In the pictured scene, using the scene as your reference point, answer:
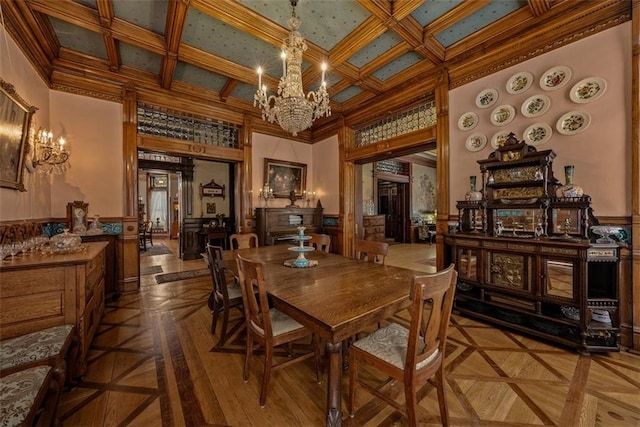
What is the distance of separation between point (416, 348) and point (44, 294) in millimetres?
2442

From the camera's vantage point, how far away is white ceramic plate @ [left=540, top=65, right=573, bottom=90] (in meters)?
2.67

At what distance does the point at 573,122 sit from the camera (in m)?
2.63

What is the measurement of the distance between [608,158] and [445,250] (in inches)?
74.8

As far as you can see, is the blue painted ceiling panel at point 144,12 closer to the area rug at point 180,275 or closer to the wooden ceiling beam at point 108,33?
the wooden ceiling beam at point 108,33

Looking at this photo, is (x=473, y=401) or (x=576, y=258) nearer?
(x=473, y=401)

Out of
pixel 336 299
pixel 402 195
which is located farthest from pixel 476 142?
pixel 402 195

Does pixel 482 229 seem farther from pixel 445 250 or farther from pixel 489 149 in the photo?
pixel 489 149

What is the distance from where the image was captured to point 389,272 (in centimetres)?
213

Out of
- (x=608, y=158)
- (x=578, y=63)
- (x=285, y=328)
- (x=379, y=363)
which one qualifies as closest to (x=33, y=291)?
(x=285, y=328)

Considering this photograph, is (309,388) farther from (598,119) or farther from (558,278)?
(598,119)

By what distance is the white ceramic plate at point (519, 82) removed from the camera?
2918mm

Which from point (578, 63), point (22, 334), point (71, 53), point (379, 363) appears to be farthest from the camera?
point (71, 53)

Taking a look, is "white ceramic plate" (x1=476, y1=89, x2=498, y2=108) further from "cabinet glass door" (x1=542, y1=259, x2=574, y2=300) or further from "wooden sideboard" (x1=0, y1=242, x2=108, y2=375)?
"wooden sideboard" (x1=0, y1=242, x2=108, y2=375)

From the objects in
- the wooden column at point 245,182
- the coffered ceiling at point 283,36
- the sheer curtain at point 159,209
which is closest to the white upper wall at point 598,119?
the coffered ceiling at point 283,36
